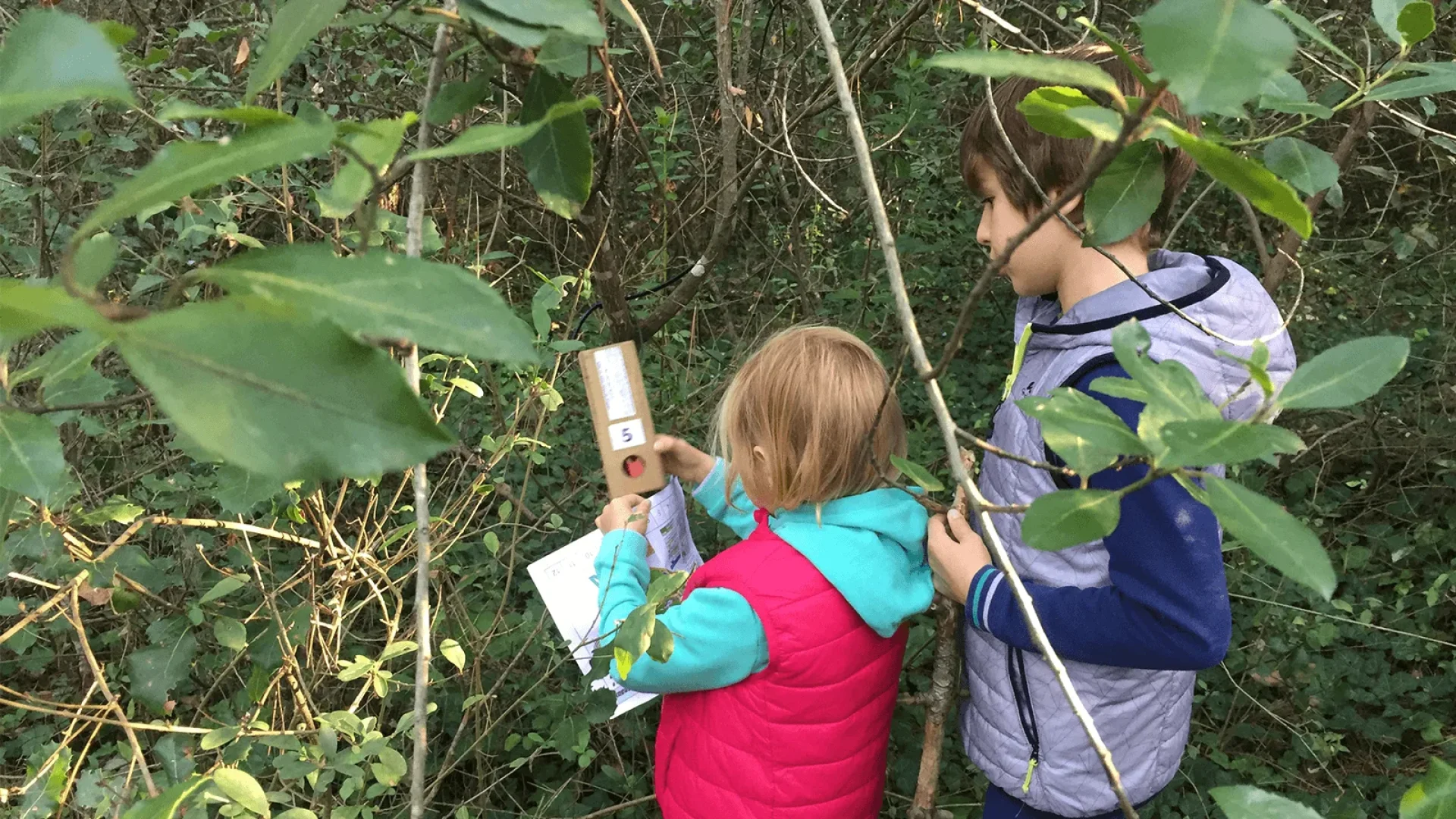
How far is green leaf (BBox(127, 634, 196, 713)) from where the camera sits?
1.52m

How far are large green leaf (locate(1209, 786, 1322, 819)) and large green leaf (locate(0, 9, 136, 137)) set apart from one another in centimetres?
77

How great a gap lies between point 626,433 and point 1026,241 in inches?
27.7

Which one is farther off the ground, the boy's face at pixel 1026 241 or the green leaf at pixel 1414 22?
the green leaf at pixel 1414 22

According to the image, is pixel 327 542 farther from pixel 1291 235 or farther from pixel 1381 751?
pixel 1381 751

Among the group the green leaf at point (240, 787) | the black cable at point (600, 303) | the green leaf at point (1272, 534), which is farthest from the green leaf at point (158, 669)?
the green leaf at point (1272, 534)

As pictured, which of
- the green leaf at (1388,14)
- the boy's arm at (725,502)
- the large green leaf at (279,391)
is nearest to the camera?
the large green leaf at (279,391)

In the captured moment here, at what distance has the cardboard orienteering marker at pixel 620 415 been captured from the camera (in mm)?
1515

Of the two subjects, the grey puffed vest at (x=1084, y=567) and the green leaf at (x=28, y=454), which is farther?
the grey puffed vest at (x=1084, y=567)

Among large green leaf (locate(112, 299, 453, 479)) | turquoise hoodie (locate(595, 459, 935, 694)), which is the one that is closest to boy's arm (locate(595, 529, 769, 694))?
turquoise hoodie (locate(595, 459, 935, 694))

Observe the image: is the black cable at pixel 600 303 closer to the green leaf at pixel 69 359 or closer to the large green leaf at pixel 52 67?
the green leaf at pixel 69 359

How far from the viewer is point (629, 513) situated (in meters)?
1.62

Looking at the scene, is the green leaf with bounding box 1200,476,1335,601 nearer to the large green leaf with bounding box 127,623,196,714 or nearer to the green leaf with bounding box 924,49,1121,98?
the green leaf with bounding box 924,49,1121,98

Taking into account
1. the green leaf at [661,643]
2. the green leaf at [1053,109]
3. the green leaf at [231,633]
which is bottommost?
the green leaf at [231,633]

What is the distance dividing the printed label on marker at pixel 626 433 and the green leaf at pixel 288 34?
38.8 inches
